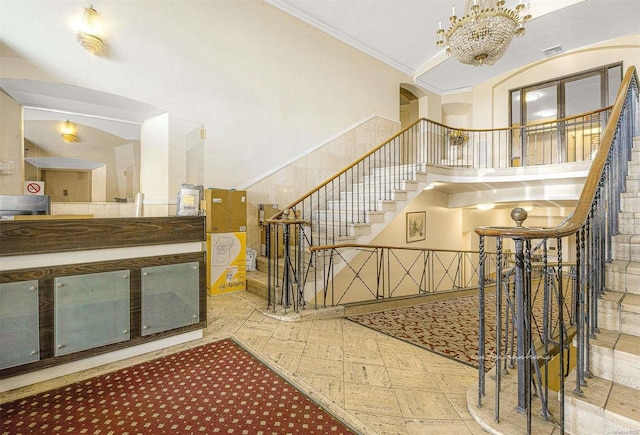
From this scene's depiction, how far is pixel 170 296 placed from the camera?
2.83 m

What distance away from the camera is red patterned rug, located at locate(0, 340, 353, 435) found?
5.86 ft

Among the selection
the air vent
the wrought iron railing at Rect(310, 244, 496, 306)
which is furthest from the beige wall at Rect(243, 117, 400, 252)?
the air vent

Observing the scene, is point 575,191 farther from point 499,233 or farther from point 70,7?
point 70,7

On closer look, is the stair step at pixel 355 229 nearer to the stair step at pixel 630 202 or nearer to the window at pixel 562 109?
the stair step at pixel 630 202

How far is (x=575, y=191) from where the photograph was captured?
6.35 metres

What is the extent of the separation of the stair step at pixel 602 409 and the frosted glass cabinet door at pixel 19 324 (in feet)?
11.1

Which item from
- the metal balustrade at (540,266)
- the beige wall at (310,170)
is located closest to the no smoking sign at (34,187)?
the beige wall at (310,170)

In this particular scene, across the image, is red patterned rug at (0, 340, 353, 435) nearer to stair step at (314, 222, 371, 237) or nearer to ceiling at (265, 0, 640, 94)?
stair step at (314, 222, 371, 237)

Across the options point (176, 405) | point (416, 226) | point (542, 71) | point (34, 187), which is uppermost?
point (542, 71)

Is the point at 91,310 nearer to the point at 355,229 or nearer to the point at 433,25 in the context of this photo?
the point at 355,229

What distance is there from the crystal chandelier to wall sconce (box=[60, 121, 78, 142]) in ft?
18.3

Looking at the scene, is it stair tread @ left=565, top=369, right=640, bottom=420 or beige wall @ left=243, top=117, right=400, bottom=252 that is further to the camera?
beige wall @ left=243, top=117, right=400, bottom=252

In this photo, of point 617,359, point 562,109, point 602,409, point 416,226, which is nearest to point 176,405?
point 602,409

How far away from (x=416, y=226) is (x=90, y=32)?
7.64 m
